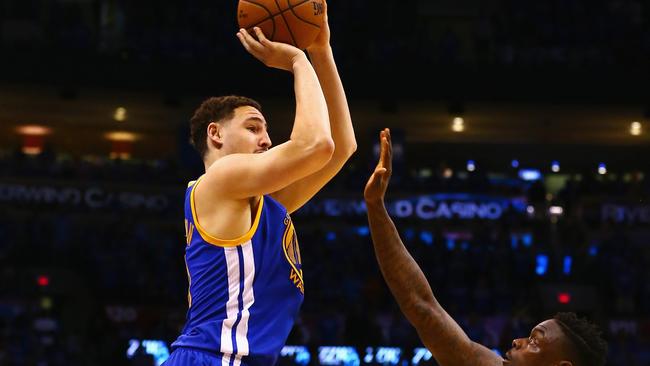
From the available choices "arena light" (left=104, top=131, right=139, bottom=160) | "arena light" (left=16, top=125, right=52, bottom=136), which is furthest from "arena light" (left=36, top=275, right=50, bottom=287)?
"arena light" (left=104, top=131, right=139, bottom=160)

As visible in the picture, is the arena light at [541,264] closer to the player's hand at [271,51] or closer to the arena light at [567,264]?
the arena light at [567,264]

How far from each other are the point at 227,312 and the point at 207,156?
62 centimetres

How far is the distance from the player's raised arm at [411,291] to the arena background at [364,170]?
10983 mm

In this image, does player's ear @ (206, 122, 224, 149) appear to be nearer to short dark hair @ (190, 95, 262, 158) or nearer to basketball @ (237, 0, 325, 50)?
short dark hair @ (190, 95, 262, 158)

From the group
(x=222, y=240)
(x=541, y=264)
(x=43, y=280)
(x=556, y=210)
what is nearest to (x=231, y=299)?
(x=222, y=240)

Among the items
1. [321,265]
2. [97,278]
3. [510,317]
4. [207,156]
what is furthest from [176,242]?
[207,156]

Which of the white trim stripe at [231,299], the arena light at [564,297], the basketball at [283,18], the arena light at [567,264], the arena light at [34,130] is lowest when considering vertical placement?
the arena light at [564,297]

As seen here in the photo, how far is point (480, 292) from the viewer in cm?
1623

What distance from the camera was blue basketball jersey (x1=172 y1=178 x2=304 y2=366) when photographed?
3285 millimetres

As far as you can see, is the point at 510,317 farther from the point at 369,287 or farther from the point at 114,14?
the point at 114,14

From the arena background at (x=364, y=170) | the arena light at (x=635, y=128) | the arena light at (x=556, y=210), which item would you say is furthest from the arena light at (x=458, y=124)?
the arena light at (x=635, y=128)

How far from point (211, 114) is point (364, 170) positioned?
16.6 meters

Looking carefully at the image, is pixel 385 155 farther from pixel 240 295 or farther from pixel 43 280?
pixel 43 280

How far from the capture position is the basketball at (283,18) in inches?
145
